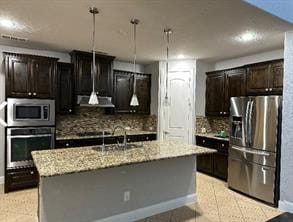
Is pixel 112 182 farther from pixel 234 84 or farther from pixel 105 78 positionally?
pixel 234 84

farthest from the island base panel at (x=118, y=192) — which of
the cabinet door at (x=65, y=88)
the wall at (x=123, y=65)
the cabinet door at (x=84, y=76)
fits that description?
→ the wall at (x=123, y=65)

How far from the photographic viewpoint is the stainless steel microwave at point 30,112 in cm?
385

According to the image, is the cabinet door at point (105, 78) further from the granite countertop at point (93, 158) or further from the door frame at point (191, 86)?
the granite countertop at point (93, 158)

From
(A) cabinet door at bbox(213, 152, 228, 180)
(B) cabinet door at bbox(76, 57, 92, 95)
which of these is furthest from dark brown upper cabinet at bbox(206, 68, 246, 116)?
(B) cabinet door at bbox(76, 57, 92, 95)

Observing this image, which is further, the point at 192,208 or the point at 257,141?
the point at 257,141

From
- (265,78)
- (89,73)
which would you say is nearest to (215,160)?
(265,78)

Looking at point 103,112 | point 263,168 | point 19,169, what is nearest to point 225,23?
point 263,168

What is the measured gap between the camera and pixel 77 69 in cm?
473

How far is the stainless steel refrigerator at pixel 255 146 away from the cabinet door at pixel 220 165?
383 millimetres

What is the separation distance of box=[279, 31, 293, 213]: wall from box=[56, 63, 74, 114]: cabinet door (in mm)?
3967

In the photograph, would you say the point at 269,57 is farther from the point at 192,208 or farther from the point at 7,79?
the point at 7,79

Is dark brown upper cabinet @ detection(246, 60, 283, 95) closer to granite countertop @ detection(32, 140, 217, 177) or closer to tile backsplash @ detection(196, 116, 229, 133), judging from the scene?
tile backsplash @ detection(196, 116, 229, 133)

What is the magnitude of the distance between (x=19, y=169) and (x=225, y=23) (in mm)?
4132

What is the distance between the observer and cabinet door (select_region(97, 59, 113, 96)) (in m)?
5.00
